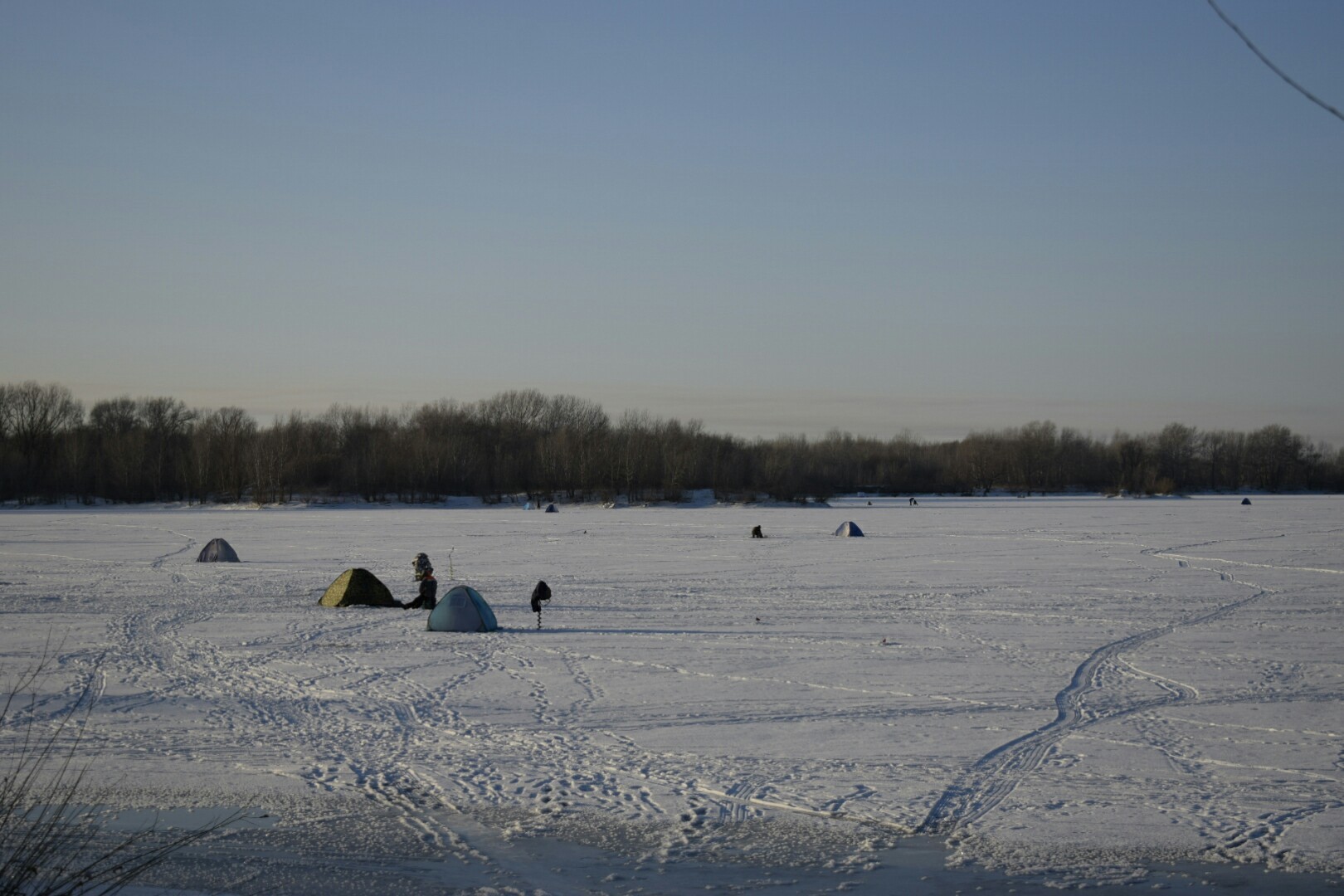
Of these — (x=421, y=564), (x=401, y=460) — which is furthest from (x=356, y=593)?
(x=401, y=460)

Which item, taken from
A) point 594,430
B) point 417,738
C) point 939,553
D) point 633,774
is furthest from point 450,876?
point 594,430

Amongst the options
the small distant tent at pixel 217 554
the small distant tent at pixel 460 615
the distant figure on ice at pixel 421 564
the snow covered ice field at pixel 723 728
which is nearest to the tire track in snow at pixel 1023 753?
the snow covered ice field at pixel 723 728

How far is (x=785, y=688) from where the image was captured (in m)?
11.1

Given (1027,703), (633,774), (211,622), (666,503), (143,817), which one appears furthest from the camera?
(666,503)

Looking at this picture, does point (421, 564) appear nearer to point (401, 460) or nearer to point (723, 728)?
point (723, 728)

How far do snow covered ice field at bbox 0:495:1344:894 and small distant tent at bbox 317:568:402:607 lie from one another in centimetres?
44

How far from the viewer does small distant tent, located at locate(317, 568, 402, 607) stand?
58.3 ft

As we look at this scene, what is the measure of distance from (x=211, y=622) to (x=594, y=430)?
291ft

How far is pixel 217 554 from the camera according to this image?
Answer: 2627 centimetres

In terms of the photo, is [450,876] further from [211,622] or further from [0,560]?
[0,560]

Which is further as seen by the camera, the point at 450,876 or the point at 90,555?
the point at 90,555

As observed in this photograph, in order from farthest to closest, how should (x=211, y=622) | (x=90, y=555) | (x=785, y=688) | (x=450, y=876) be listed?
(x=90, y=555) < (x=211, y=622) < (x=785, y=688) < (x=450, y=876)

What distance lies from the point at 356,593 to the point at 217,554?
10.3 m

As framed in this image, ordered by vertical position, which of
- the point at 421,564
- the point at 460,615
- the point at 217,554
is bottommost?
the point at 460,615
